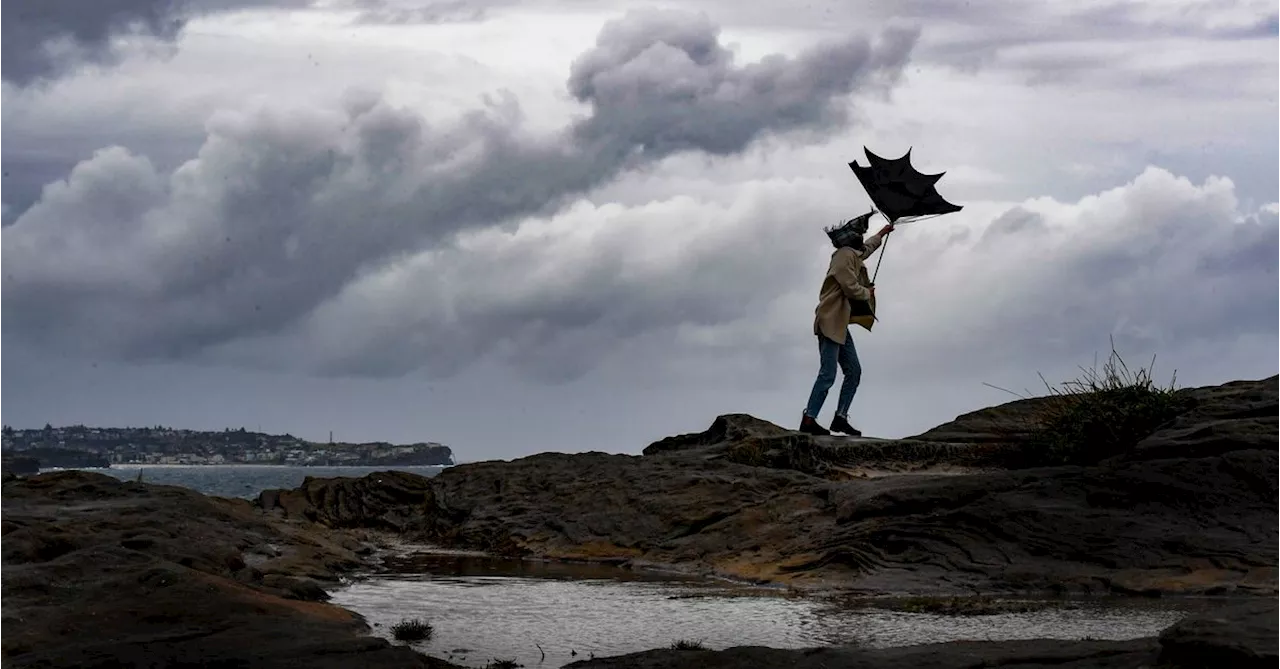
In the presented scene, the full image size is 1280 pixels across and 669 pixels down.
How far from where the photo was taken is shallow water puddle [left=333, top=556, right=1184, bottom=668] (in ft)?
29.6

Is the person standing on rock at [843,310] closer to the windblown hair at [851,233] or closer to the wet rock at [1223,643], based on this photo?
the windblown hair at [851,233]

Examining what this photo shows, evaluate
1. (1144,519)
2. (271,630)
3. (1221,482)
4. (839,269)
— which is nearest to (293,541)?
(271,630)

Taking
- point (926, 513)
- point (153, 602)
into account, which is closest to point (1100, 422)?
point (926, 513)

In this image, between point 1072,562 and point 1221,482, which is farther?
point 1221,482

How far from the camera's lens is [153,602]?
8.43 meters

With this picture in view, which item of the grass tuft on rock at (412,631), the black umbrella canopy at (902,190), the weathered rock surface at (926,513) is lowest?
the grass tuft on rock at (412,631)

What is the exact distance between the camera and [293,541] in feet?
47.8

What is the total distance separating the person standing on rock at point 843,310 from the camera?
57.7 feet

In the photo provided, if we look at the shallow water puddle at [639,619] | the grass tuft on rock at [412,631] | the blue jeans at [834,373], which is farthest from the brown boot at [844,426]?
the grass tuft on rock at [412,631]

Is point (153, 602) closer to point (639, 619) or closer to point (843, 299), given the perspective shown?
point (639, 619)

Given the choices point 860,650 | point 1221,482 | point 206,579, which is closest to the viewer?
point 860,650

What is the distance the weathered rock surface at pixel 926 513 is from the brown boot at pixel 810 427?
1.13ft

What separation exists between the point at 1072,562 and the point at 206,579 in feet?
26.0

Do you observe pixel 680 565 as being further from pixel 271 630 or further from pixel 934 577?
pixel 271 630
